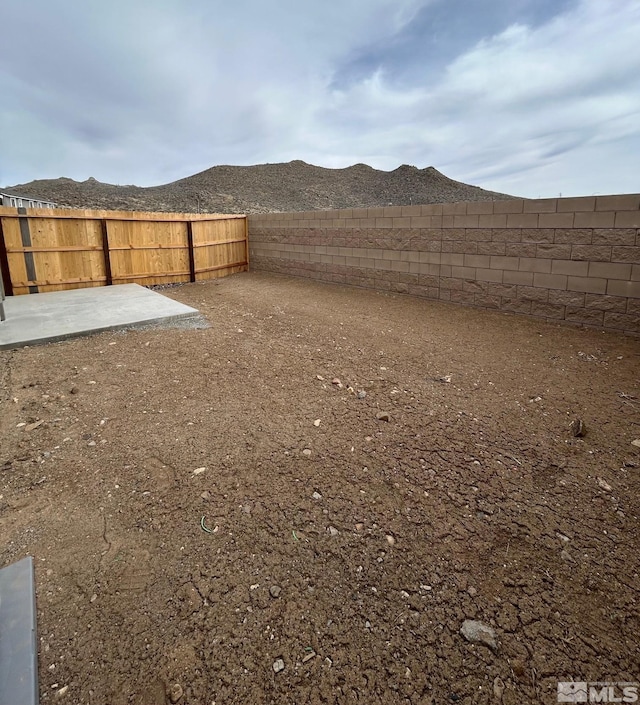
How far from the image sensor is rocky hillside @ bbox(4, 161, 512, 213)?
24.5 m

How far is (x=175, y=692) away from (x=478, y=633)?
1113 mm

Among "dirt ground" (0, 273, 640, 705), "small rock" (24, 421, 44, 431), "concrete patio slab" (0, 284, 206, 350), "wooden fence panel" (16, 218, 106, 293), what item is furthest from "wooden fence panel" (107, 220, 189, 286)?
"small rock" (24, 421, 44, 431)

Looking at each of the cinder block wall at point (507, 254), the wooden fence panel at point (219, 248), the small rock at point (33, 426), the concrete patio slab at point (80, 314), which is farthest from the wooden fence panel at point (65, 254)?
the small rock at point (33, 426)

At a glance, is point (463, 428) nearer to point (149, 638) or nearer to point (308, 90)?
point (149, 638)

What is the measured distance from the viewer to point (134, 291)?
835 cm

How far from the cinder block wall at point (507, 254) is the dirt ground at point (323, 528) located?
167cm

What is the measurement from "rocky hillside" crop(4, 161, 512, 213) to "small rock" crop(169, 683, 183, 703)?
2280 cm

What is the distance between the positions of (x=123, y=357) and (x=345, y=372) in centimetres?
261

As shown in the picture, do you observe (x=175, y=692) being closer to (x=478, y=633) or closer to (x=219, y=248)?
(x=478, y=633)

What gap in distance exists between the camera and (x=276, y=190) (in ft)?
114

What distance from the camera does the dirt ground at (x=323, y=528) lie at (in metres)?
1.40

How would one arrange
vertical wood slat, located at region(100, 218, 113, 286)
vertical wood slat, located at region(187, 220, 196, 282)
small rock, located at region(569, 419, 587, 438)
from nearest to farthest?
small rock, located at region(569, 419, 587, 438) → vertical wood slat, located at region(100, 218, 113, 286) → vertical wood slat, located at region(187, 220, 196, 282)

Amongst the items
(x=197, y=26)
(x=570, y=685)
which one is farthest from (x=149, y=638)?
(x=197, y=26)

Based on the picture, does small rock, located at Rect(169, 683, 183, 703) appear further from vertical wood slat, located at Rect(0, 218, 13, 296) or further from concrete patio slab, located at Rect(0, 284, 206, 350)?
vertical wood slat, located at Rect(0, 218, 13, 296)
